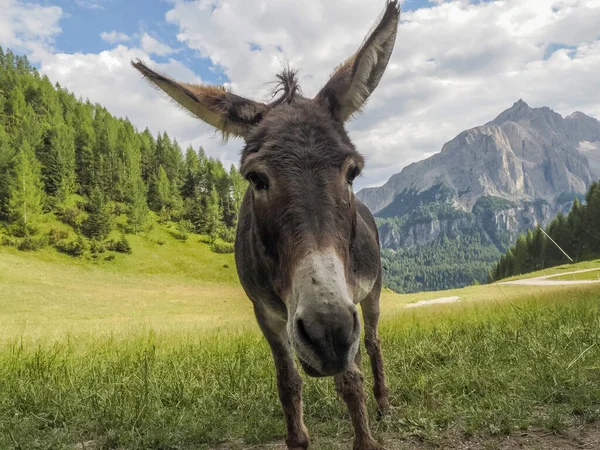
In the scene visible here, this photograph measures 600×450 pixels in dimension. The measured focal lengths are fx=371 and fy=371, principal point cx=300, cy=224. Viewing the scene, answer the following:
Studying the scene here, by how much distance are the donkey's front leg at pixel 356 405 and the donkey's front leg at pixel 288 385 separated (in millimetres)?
556

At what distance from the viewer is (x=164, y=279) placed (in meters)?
61.5

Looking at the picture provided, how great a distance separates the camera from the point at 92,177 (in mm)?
79125

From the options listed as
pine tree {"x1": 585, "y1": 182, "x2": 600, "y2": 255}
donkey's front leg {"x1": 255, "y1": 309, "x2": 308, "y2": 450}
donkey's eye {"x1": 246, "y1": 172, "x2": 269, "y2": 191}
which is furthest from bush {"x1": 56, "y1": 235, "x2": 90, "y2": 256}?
pine tree {"x1": 585, "y1": 182, "x2": 600, "y2": 255}

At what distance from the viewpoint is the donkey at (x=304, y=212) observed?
2074 mm

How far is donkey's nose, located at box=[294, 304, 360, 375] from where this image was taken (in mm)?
1967

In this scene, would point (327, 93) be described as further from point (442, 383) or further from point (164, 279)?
point (164, 279)

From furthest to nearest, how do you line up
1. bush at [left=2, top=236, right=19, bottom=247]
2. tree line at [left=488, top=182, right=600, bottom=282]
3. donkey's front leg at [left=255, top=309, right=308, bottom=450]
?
tree line at [left=488, top=182, right=600, bottom=282]
bush at [left=2, top=236, right=19, bottom=247]
donkey's front leg at [left=255, top=309, right=308, bottom=450]

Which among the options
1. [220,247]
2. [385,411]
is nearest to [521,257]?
[220,247]

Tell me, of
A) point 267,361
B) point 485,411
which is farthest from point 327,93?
point 267,361

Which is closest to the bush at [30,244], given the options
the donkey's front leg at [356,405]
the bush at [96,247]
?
the bush at [96,247]

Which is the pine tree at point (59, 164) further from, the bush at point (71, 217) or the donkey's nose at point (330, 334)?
the donkey's nose at point (330, 334)

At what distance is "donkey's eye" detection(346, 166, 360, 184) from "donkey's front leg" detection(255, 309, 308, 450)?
186cm

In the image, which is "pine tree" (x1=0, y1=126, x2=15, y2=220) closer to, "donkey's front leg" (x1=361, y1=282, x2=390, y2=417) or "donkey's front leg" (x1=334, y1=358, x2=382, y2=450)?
"donkey's front leg" (x1=361, y1=282, x2=390, y2=417)

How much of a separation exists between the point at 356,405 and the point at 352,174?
7.20ft
